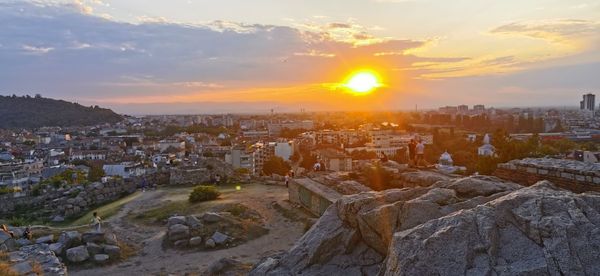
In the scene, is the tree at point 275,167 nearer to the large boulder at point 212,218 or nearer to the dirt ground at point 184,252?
the dirt ground at point 184,252

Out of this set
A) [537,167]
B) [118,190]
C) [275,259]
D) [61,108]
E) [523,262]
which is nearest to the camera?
[523,262]

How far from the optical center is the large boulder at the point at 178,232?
46.7ft

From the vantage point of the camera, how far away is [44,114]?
164625 millimetres

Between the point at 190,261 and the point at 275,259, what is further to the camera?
the point at 190,261

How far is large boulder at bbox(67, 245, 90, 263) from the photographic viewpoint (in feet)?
41.7

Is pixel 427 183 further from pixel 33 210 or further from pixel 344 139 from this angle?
pixel 344 139

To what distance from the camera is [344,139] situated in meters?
112

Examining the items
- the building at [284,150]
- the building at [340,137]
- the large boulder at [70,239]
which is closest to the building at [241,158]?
the building at [284,150]

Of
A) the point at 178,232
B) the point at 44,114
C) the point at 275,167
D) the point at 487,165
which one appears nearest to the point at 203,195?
the point at 178,232

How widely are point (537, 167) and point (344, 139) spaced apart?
3981 inches

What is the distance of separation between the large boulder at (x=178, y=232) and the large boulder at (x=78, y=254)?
234 centimetres

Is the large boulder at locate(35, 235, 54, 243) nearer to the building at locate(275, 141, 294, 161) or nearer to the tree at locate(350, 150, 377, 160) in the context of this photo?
the tree at locate(350, 150, 377, 160)

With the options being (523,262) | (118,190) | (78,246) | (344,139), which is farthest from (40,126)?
(523,262)

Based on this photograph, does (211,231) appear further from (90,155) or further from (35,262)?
(90,155)
